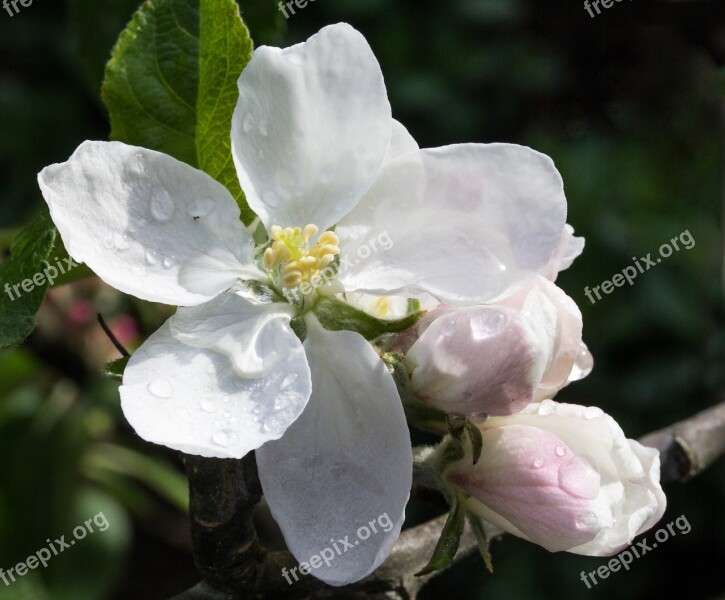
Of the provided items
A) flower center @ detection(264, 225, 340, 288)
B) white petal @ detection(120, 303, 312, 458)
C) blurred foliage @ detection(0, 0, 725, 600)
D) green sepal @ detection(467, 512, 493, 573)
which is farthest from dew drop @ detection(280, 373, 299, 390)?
blurred foliage @ detection(0, 0, 725, 600)

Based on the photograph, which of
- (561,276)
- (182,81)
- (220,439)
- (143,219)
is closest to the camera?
(220,439)

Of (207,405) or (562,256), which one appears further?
(562,256)

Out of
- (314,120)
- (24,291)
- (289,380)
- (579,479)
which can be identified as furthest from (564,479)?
(24,291)

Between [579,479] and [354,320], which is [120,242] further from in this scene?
[579,479]

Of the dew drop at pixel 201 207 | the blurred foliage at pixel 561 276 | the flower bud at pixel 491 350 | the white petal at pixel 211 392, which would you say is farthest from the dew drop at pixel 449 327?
the blurred foliage at pixel 561 276

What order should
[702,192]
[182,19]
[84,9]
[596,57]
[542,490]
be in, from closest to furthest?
1. [542,490]
2. [182,19]
3. [84,9]
4. [702,192]
5. [596,57]

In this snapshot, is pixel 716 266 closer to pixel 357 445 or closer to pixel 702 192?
pixel 702 192

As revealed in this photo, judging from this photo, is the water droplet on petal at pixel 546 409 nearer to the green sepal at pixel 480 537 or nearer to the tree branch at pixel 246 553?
the green sepal at pixel 480 537

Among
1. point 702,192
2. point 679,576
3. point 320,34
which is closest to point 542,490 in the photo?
point 320,34
